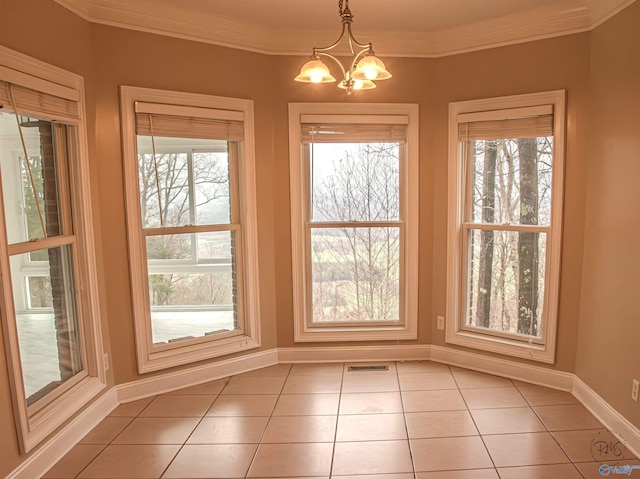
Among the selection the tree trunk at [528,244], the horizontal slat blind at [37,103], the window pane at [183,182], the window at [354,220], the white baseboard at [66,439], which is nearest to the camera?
the horizontal slat blind at [37,103]

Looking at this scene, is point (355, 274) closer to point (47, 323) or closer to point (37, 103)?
point (47, 323)

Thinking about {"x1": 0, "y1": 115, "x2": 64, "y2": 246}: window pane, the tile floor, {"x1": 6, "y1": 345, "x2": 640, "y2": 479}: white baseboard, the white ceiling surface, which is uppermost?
the white ceiling surface

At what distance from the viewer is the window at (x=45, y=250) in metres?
2.16

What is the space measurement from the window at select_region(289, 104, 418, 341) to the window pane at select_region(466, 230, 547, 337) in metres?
0.48

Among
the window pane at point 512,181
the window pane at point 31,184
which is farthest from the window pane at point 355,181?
the window pane at point 31,184

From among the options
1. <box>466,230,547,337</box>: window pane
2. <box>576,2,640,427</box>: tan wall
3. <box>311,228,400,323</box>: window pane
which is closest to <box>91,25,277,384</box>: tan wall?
<box>311,228,400,323</box>: window pane

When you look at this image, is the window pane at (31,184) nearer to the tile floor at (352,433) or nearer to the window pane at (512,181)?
the tile floor at (352,433)

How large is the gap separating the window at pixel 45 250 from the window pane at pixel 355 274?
170 centimetres

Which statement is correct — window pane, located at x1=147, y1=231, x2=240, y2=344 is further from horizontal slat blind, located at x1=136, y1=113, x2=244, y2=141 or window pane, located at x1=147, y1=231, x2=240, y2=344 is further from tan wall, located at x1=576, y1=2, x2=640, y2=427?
tan wall, located at x1=576, y1=2, x2=640, y2=427

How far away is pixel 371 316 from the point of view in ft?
12.5

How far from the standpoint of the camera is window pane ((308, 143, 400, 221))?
3.61 m

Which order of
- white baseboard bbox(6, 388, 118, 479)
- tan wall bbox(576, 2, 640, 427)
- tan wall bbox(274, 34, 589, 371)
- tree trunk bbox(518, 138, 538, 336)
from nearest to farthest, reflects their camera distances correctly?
white baseboard bbox(6, 388, 118, 479) < tan wall bbox(576, 2, 640, 427) < tan wall bbox(274, 34, 589, 371) < tree trunk bbox(518, 138, 538, 336)

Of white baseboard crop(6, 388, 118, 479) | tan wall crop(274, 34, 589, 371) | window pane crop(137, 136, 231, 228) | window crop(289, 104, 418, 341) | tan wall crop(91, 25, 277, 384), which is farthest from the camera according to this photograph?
window crop(289, 104, 418, 341)

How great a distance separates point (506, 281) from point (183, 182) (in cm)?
254
